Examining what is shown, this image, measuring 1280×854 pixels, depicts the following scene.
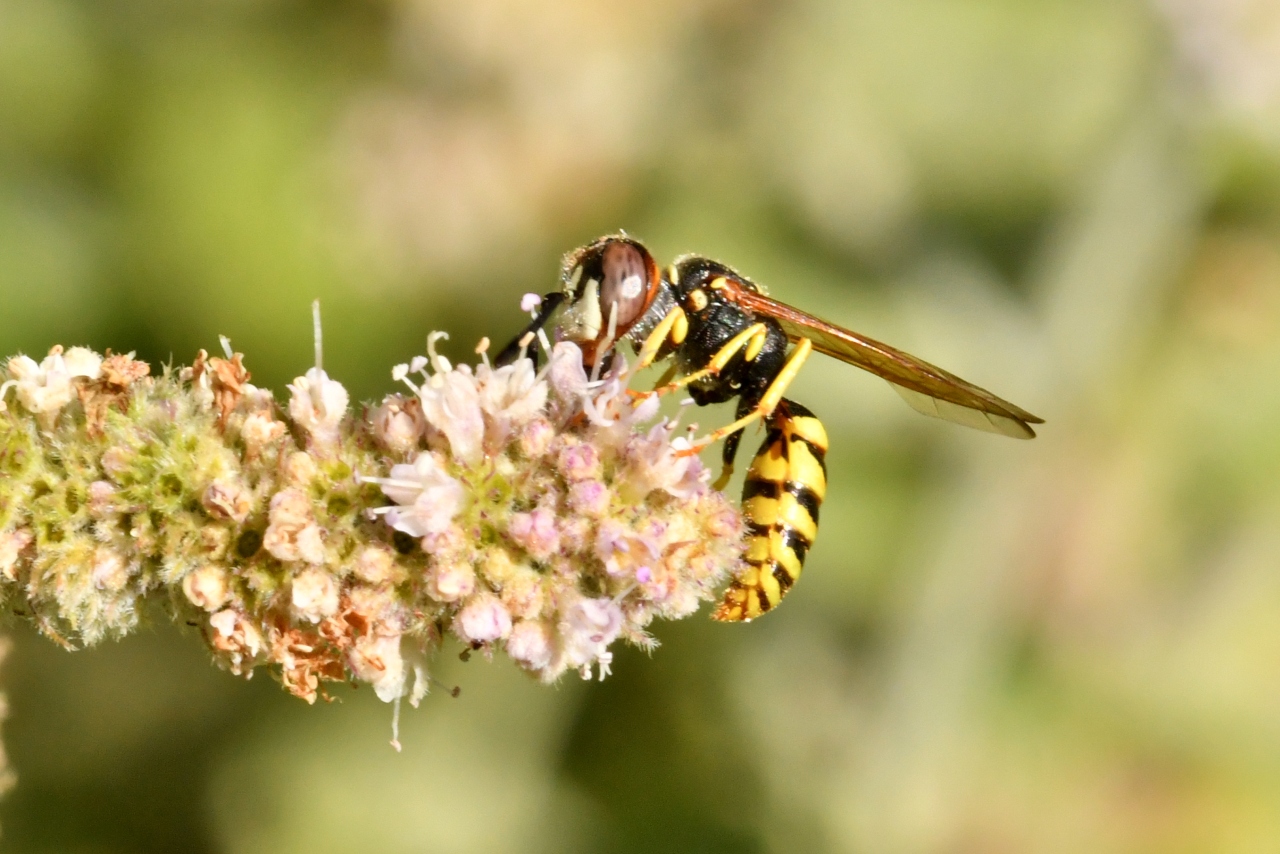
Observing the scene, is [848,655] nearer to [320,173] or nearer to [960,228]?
[960,228]

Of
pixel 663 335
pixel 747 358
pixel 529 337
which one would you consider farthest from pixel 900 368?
pixel 529 337

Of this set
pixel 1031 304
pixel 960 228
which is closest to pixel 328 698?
pixel 1031 304

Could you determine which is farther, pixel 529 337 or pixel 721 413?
pixel 721 413

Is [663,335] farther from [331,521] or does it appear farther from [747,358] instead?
[331,521]

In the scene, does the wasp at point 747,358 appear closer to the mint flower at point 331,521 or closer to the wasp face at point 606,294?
the wasp face at point 606,294

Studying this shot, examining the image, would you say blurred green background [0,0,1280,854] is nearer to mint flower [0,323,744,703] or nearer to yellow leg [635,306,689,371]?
yellow leg [635,306,689,371]

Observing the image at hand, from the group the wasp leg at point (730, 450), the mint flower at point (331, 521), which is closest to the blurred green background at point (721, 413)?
the wasp leg at point (730, 450)

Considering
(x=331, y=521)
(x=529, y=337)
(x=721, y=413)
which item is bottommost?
(x=721, y=413)

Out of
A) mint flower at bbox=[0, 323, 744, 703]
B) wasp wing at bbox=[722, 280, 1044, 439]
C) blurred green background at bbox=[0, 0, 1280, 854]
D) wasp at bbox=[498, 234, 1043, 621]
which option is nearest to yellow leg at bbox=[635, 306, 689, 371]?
wasp at bbox=[498, 234, 1043, 621]
